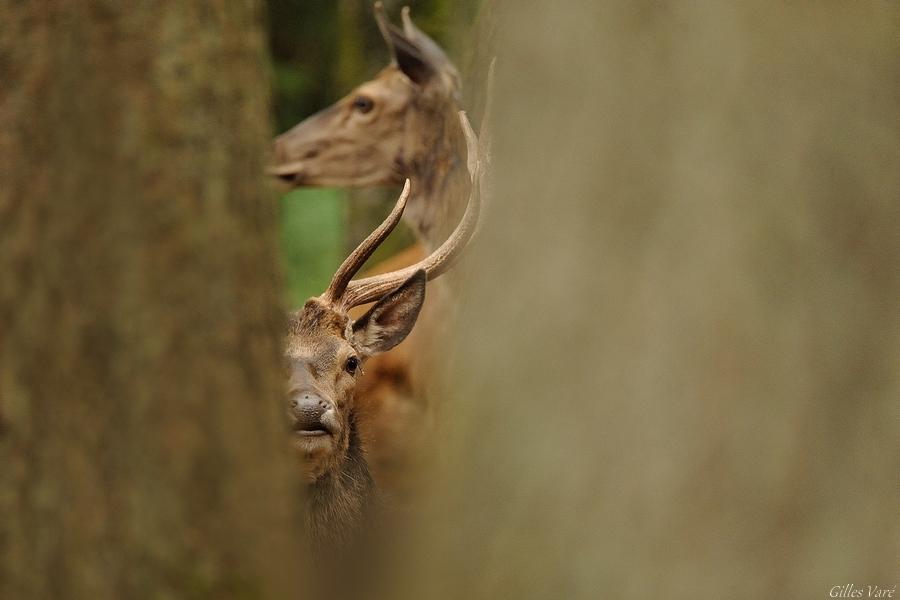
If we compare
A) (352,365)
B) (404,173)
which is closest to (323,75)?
(404,173)

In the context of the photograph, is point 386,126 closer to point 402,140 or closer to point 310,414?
point 402,140

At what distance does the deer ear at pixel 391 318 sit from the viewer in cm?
494

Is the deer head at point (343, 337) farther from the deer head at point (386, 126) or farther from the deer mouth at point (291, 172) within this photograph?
the deer mouth at point (291, 172)

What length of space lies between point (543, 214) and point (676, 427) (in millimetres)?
384

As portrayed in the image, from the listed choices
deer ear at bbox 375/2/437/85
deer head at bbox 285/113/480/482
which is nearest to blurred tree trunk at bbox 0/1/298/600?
deer head at bbox 285/113/480/482

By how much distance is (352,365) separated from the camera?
15.6 ft

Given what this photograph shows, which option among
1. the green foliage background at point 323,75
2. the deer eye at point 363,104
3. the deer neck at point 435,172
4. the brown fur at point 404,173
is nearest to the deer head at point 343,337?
the brown fur at point 404,173

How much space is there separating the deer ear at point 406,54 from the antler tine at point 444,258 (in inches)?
51.9

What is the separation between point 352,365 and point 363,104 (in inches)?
105

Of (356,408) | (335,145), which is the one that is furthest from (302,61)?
(356,408)

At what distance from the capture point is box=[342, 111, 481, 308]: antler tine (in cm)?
496
